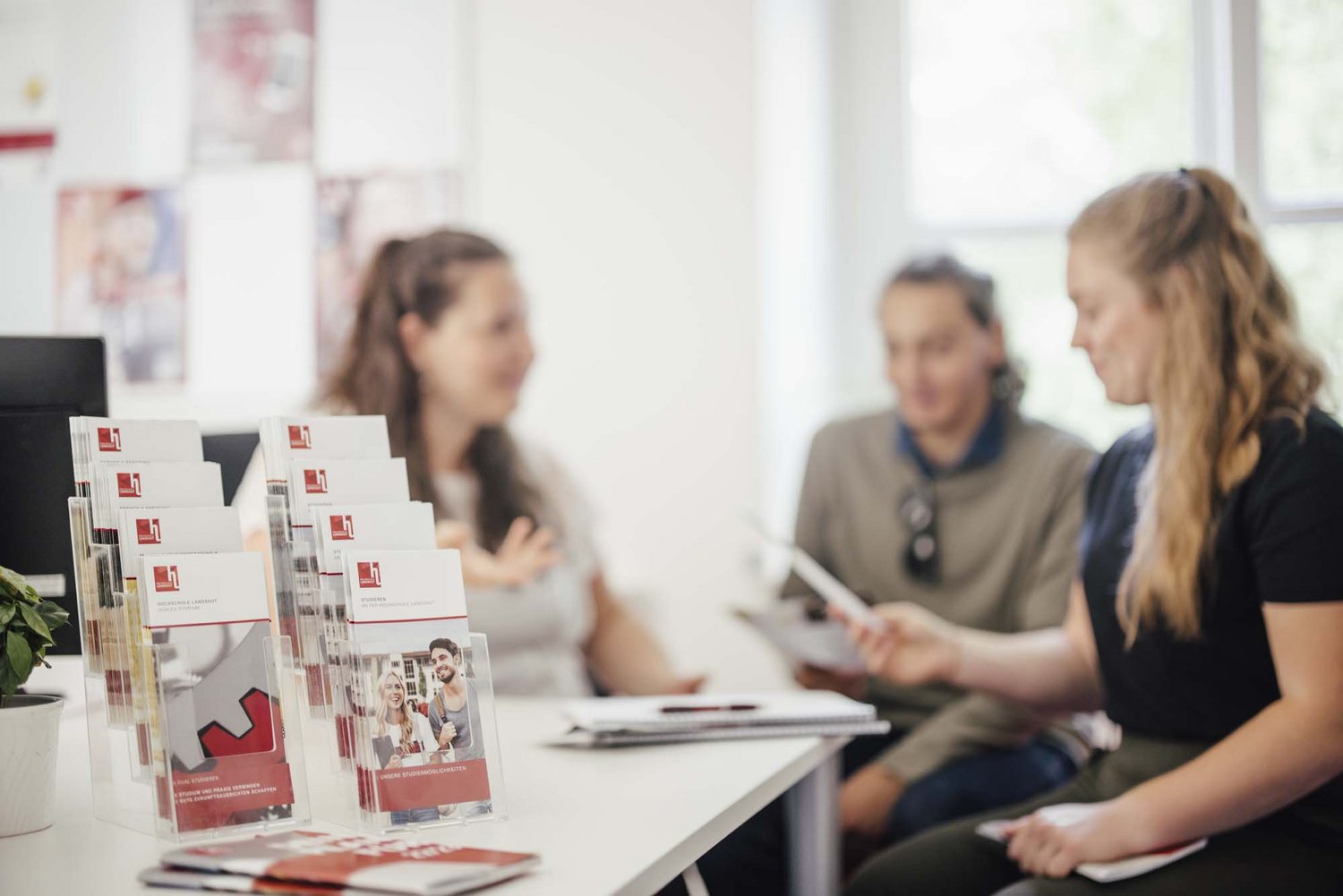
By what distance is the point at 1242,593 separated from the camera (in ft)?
4.68

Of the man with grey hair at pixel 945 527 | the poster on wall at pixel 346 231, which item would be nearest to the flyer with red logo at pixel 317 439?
the man with grey hair at pixel 945 527

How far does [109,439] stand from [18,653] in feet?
0.62

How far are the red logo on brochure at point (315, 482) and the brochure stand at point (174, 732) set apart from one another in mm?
125

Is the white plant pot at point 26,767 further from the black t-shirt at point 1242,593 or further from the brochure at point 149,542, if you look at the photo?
the black t-shirt at point 1242,593

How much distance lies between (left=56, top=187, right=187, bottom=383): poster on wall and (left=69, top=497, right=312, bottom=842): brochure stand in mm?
2199

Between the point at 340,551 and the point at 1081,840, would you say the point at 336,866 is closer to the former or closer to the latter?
the point at 340,551

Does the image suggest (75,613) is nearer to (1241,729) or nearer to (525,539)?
(525,539)

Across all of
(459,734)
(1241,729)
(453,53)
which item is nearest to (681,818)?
(459,734)

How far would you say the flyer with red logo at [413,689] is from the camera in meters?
1.01

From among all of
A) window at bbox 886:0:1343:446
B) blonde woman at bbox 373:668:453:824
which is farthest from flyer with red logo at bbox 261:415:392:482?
window at bbox 886:0:1343:446

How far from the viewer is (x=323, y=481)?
110 cm

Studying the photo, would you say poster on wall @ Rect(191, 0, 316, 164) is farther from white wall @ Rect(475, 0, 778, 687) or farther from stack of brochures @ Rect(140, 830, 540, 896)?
stack of brochures @ Rect(140, 830, 540, 896)

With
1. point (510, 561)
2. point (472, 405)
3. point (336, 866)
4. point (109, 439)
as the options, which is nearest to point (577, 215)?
point (472, 405)

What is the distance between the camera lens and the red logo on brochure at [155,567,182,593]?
3.26 ft
